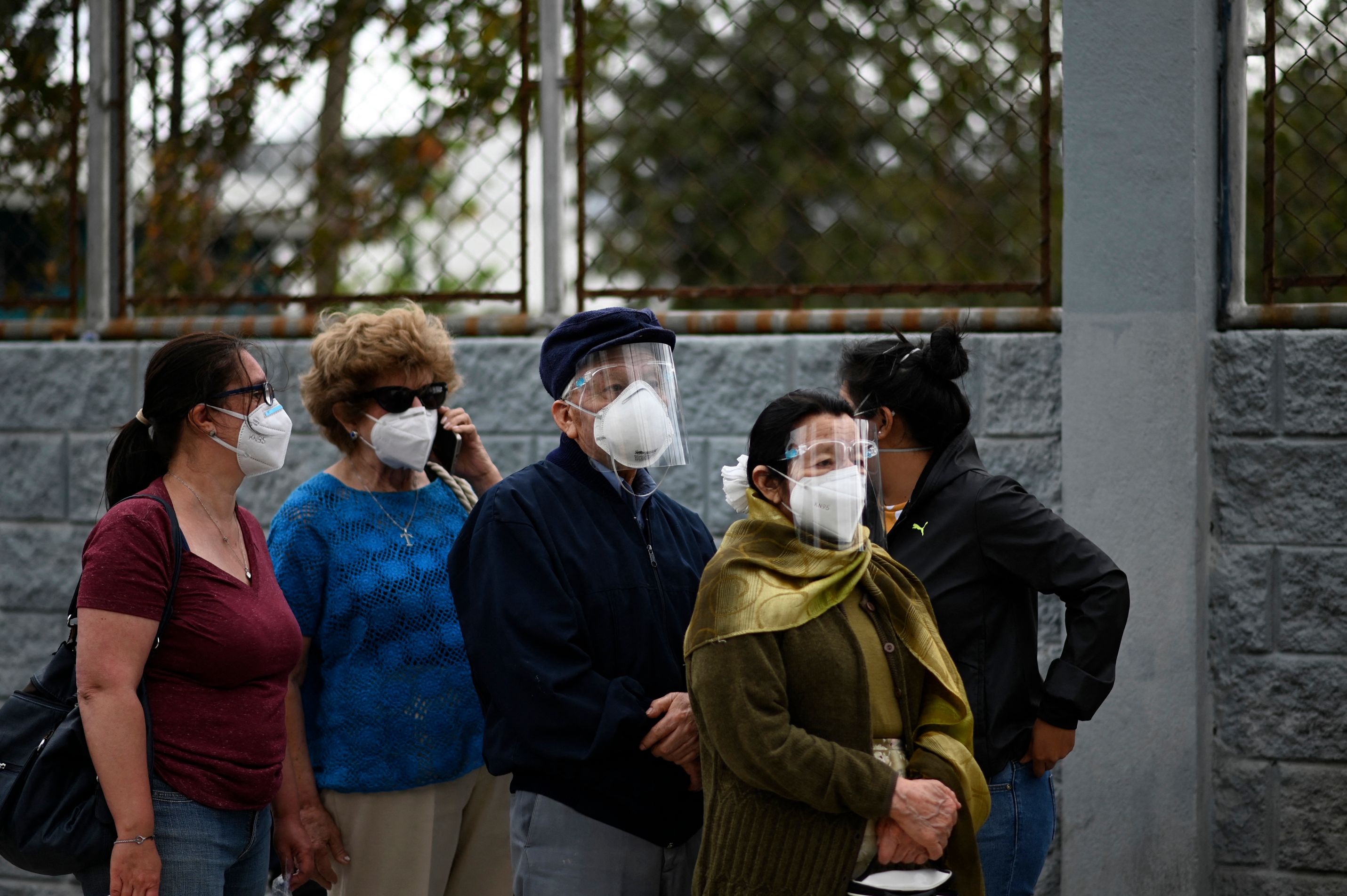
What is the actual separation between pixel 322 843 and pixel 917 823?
5.05 ft

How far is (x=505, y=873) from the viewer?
3.23 metres

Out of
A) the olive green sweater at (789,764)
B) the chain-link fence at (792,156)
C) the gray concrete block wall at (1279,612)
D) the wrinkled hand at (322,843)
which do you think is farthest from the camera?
the chain-link fence at (792,156)

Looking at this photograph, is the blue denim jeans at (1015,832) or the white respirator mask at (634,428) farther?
the blue denim jeans at (1015,832)

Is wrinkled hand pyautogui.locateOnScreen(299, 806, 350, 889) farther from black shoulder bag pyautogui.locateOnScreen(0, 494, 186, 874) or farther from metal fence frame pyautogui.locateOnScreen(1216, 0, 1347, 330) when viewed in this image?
metal fence frame pyautogui.locateOnScreen(1216, 0, 1347, 330)

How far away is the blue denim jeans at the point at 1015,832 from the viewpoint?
8.96 feet

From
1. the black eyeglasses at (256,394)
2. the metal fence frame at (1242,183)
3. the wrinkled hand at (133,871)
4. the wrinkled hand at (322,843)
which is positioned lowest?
the wrinkled hand at (322,843)

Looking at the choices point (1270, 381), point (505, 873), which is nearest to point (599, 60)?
point (1270, 381)

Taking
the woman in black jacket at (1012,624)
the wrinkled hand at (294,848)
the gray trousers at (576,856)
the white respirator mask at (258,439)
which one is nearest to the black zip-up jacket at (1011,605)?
the woman in black jacket at (1012,624)

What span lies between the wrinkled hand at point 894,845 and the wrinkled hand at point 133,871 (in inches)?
56.4

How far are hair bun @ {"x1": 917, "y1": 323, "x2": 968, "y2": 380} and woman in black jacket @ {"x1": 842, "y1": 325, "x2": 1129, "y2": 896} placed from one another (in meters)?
0.22

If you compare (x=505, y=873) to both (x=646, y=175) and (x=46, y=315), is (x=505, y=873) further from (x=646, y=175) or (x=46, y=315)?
(x=646, y=175)

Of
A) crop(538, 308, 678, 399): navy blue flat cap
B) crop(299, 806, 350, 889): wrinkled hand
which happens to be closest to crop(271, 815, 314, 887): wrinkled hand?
crop(299, 806, 350, 889): wrinkled hand

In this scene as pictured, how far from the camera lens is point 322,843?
3039 millimetres

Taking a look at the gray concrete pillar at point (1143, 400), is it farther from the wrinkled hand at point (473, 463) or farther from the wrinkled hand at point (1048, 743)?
the wrinkled hand at point (473, 463)
